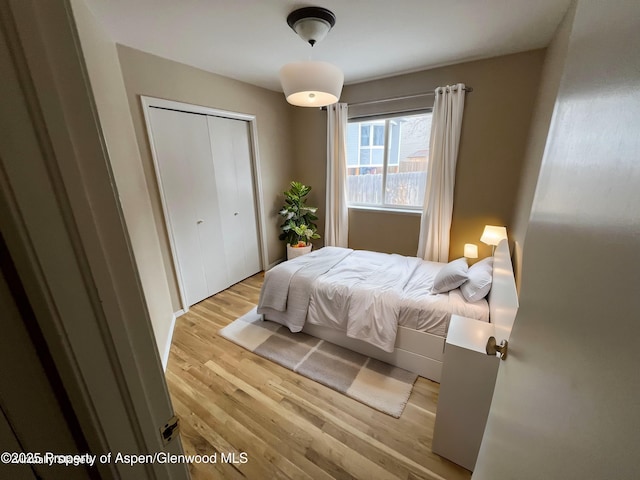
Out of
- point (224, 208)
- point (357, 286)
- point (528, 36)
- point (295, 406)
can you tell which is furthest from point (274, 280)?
point (528, 36)

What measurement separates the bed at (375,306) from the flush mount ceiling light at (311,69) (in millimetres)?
1527

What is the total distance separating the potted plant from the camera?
12.1ft

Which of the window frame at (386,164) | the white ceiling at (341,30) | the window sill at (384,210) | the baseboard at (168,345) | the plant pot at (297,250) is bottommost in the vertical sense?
the baseboard at (168,345)

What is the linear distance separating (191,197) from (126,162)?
89cm

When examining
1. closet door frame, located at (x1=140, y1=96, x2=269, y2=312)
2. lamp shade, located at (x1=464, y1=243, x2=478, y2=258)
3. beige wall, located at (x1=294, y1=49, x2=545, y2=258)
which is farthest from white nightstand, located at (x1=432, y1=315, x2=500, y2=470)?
closet door frame, located at (x1=140, y1=96, x2=269, y2=312)

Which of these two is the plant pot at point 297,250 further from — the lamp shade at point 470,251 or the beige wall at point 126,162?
the lamp shade at point 470,251

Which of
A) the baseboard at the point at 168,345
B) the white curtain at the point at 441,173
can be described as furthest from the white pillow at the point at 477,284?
the baseboard at the point at 168,345

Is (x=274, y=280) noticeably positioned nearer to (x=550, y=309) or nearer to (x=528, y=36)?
(x=550, y=309)

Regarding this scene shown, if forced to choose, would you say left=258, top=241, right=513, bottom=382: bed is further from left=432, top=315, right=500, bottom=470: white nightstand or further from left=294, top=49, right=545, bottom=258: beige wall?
left=294, top=49, right=545, bottom=258: beige wall

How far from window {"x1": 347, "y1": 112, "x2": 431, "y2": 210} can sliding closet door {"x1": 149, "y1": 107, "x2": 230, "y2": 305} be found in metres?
1.94

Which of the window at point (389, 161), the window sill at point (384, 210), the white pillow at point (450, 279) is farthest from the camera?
the window sill at point (384, 210)

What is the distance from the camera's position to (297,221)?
3.78 metres

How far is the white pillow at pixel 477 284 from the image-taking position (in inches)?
70.4

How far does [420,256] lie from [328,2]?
2699mm
